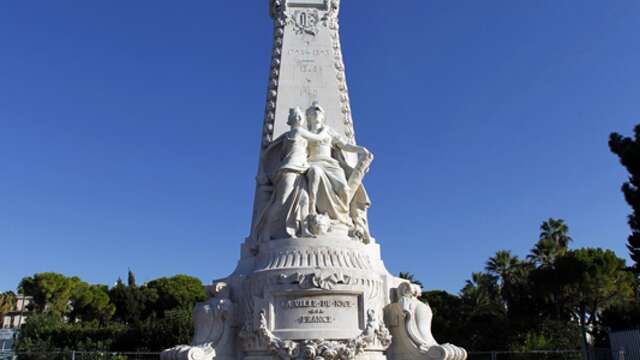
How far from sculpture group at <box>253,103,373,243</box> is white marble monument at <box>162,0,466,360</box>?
2 cm

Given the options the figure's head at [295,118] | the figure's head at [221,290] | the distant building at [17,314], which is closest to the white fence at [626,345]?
the figure's head at [295,118]

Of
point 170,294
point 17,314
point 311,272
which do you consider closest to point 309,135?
point 311,272

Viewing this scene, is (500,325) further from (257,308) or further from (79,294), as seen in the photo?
(79,294)

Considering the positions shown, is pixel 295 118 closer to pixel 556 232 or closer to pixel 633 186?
pixel 633 186

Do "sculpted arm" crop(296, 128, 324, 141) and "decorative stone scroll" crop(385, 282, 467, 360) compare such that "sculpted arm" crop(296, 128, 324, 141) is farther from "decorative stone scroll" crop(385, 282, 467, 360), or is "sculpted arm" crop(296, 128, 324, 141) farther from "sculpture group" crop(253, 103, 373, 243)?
"decorative stone scroll" crop(385, 282, 467, 360)

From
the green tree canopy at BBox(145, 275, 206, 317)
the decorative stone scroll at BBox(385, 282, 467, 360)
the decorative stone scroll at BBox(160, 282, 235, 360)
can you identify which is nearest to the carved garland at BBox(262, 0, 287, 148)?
the decorative stone scroll at BBox(160, 282, 235, 360)

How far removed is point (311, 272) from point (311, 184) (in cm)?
175

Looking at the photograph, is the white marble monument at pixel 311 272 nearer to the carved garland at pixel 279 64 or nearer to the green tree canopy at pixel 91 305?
the carved garland at pixel 279 64

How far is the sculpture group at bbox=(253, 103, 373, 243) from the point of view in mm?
9148

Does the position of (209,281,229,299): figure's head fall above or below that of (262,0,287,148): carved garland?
below

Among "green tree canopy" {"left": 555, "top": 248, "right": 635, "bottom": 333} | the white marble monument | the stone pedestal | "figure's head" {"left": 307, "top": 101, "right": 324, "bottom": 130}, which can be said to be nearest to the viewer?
the stone pedestal

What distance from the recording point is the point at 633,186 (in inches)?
821

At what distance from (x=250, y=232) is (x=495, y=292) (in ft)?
94.2

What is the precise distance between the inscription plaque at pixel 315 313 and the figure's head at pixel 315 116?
349 centimetres
